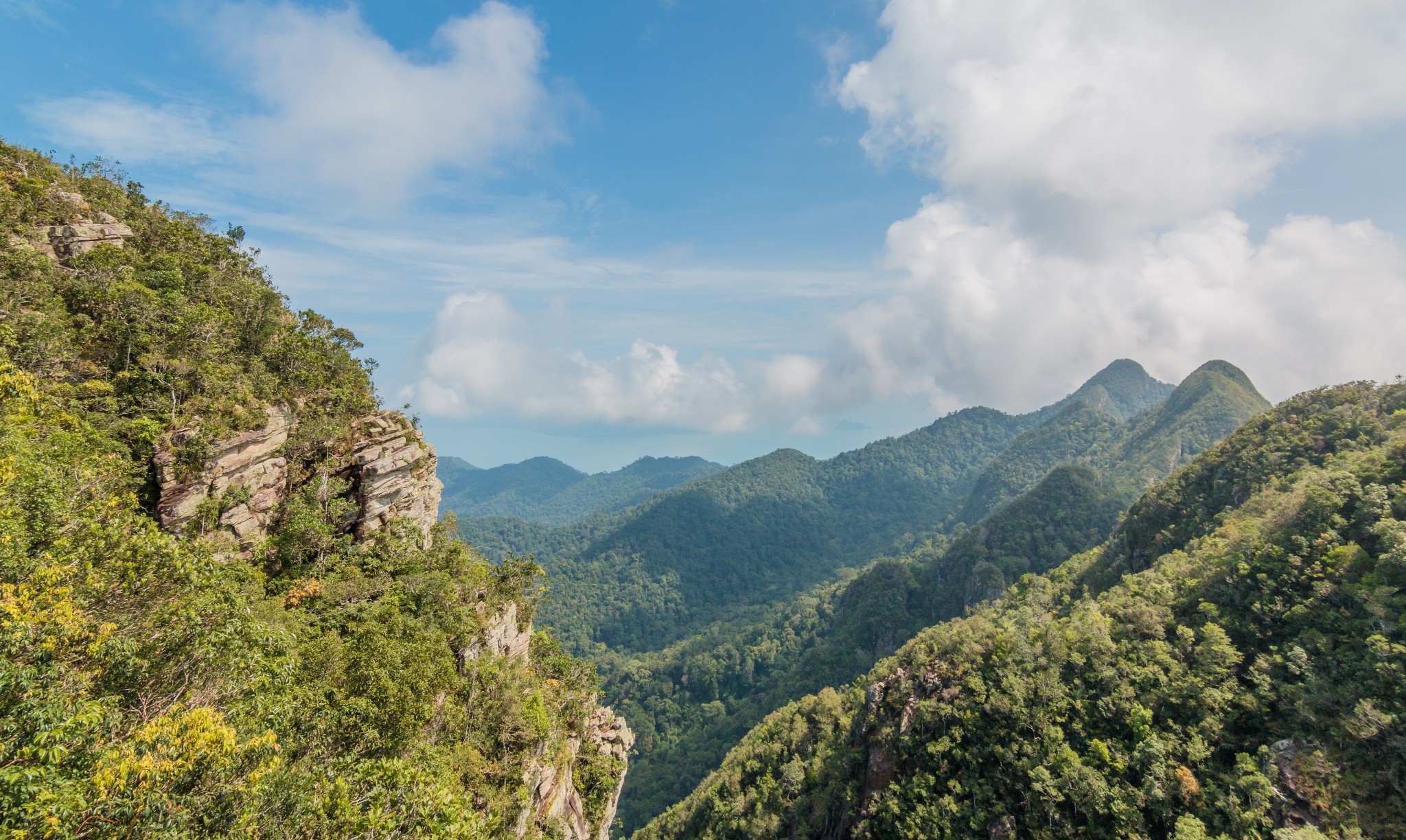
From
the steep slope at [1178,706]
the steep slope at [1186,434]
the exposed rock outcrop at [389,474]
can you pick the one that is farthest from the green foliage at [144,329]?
the steep slope at [1186,434]

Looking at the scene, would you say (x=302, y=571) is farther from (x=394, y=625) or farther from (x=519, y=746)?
(x=519, y=746)

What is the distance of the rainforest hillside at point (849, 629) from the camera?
122 metres

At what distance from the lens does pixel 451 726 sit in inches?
893

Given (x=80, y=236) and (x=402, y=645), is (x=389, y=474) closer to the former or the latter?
(x=402, y=645)

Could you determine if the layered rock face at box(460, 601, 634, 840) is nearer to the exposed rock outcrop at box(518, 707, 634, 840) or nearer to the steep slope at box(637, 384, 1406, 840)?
the exposed rock outcrop at box(518, 707, 634, 840)

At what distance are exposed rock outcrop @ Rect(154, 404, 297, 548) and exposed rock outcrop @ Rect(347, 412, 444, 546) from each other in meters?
4.09

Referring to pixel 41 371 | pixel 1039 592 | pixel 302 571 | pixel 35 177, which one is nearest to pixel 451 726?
pixel 302 571

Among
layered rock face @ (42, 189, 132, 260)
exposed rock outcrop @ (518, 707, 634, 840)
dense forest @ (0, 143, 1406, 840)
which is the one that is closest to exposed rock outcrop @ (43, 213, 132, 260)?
layered rock face @ (42, 189, 132, 260)

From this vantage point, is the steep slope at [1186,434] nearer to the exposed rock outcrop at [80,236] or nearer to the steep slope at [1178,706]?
the steep slope at [1178,706]

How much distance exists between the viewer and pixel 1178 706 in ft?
142

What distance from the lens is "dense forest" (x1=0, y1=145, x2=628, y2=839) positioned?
10.2m

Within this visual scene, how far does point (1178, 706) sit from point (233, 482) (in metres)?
71.3

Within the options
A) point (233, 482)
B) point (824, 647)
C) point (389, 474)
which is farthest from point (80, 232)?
point (824, 647)

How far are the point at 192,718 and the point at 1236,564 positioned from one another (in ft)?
256
